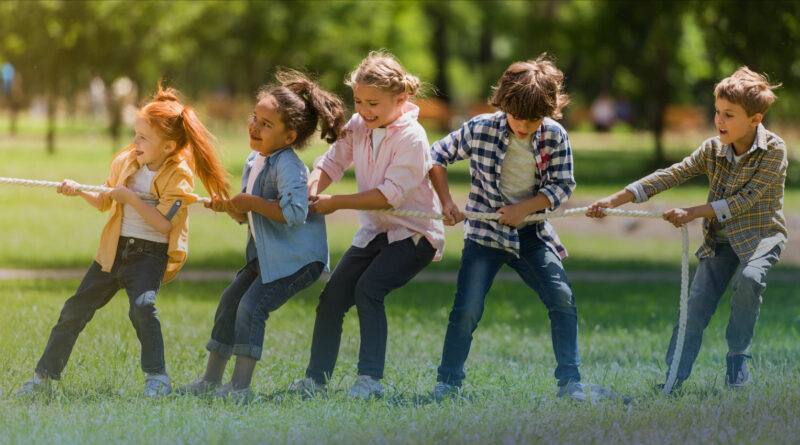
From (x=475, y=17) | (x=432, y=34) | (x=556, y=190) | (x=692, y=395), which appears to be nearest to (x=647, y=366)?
(x=692, y=395)

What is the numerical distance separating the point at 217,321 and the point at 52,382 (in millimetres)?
880

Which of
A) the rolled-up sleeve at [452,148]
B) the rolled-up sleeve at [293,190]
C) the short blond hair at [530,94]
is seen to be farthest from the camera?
the rolled-up sleeve at [452,148]

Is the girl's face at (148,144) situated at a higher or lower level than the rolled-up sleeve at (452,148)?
lower

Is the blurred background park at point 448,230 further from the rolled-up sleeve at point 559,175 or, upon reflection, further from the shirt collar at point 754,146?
the shirt collar at point 754,146

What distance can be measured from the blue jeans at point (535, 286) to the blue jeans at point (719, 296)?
2.32ft

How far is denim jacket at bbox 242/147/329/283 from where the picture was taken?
511 centimetres

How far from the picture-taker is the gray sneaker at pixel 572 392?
5215 millimetres

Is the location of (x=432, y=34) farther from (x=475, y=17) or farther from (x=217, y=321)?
(x=217, y=321)

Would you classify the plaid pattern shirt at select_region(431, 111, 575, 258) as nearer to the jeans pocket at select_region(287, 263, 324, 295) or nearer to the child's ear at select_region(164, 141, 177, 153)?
the jeans pocket at select_region(287, 263, 324, 295)

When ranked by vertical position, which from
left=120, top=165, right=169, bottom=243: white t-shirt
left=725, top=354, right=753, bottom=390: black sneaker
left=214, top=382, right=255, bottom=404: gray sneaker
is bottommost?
left=214, top=382, right=255, bottom=404: gray sneaker

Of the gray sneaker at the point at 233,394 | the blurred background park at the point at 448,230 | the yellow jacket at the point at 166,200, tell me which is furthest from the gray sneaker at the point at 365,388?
the yellow jacket at the point at 166,200

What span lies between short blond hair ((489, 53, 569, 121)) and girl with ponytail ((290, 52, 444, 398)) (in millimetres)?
450

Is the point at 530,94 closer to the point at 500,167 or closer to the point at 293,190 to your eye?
the point at 500,167

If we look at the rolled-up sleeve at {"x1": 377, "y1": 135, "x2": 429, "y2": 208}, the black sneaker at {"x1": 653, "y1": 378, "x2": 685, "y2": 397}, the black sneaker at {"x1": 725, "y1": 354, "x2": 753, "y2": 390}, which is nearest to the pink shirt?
the rolled-up sleeve at {"x1": 377, "y1": 135, "x2": 429, "y2": 208}
